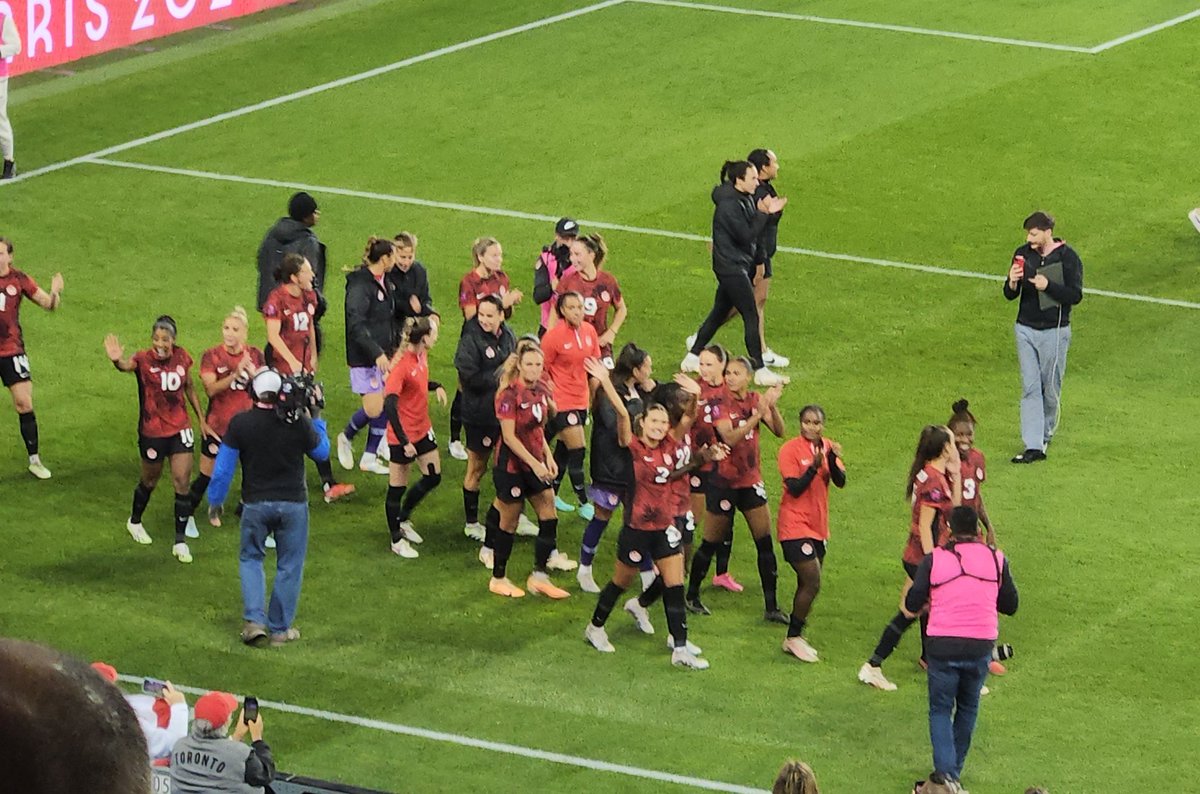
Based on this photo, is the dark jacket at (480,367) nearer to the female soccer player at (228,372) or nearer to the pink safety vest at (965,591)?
the female soccer player at (228,372)

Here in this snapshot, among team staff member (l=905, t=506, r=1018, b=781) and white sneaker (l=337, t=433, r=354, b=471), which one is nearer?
team staff member (l=905, t=506, r=1018, b=781)

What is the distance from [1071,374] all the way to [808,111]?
8.69 metres

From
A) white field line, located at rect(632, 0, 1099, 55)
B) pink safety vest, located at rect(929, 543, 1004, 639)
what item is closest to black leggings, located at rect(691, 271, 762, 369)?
pink safety vest, located at rect(929, 543, 1004, 639)

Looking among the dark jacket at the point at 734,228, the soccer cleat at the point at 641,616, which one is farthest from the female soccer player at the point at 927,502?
the dark jacket at the point at 734,228

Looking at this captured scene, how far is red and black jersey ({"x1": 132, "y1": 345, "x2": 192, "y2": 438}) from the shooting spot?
13.5 m

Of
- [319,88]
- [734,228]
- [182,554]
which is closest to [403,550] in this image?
[182,554]

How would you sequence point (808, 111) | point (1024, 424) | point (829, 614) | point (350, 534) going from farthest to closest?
point (808, 111) < point (1024, 424) < point (350, 534) < point (829, 614)

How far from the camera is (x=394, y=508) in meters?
13.8

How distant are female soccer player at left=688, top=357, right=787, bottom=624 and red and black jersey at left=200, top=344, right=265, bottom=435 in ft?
10.4

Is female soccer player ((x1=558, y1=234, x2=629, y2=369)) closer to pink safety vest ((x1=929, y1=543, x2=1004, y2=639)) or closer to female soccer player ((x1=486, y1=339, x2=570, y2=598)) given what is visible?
female soccer player ((x1=486, y1=339, x2=570, y2=598))

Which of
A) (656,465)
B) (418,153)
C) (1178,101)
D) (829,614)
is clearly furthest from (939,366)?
(1178,101)

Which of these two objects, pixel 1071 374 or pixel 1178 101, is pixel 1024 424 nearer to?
pixel 1071 374

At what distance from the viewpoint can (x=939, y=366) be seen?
58.5 feet

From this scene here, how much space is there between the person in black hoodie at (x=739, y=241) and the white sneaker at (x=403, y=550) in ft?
12.8
